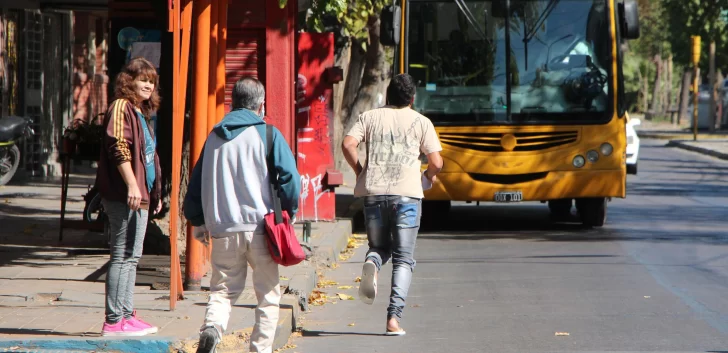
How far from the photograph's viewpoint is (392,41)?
13.4 meters

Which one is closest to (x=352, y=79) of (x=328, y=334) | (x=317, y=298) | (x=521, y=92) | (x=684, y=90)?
(x=521, y=92)

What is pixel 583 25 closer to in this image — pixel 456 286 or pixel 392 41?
pixel 392 41

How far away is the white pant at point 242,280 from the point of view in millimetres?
6367

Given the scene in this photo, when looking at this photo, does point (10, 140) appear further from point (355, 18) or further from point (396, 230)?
point (396, 230)

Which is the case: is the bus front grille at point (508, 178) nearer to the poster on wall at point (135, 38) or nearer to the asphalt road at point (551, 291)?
the asphalt road at point (551, 291)

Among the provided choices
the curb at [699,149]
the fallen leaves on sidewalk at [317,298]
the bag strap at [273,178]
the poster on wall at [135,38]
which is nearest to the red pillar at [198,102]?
the fallen leaves on sidewalk at [317,298]

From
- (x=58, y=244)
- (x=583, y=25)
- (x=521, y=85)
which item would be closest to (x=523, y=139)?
(x=521, y=85)

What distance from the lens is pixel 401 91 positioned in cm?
793

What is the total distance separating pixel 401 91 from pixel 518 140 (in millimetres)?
6089

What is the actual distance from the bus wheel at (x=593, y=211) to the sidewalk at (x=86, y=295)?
2986 millimetres

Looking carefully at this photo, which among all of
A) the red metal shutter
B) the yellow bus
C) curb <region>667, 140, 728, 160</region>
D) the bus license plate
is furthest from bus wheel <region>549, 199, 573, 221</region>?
curb <region>667, 140, 728, 160</region>

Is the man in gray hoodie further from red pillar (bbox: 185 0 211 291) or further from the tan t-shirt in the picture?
red pillar (bbox: 185 0 211 291)

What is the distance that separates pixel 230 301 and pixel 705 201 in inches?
528

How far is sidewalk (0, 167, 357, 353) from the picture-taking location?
261 inches
